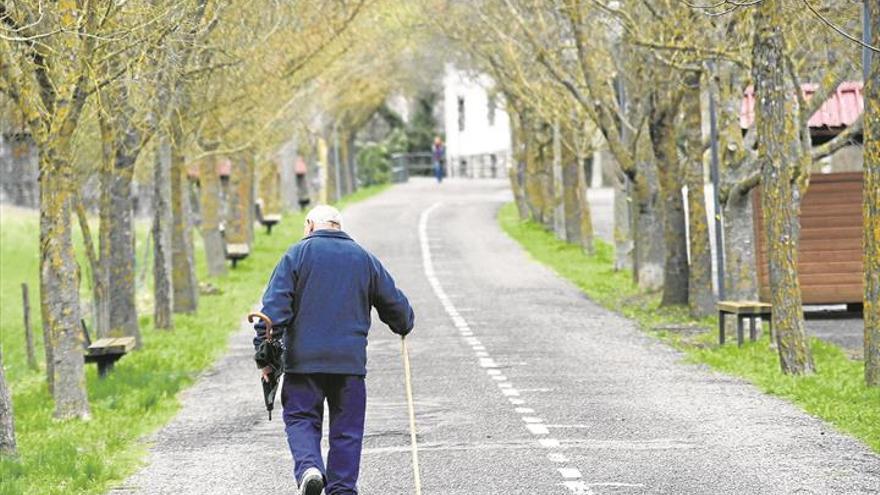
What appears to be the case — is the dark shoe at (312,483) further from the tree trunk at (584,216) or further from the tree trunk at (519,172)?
the tree trunk at (519,172)

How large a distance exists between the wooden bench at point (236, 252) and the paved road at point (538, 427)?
50.0ft

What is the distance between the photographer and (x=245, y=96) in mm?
31438

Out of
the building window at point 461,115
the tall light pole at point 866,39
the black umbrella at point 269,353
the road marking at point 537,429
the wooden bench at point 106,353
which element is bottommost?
the road marking at point 537,429

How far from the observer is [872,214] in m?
17.2

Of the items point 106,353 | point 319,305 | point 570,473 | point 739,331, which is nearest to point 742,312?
point 739,331

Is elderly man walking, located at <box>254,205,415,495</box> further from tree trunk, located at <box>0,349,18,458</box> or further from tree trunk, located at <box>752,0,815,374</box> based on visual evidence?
tree trunk, located at <box>752,0,815,374</box>

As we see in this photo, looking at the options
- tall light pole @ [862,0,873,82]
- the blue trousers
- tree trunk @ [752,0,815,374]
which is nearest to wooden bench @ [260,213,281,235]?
tree trunk @ [752,0,815,374]

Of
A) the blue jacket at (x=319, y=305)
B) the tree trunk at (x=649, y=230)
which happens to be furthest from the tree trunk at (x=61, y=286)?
the tree trunk at (x=649, y=230)

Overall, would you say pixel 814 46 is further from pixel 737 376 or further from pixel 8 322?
pixel 8 322

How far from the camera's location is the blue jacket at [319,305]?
1052 cm

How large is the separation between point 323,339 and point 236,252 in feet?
104

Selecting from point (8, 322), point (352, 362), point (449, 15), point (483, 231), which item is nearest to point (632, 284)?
point (449, 15)

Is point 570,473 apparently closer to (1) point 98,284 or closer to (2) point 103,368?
(2) point 103,368

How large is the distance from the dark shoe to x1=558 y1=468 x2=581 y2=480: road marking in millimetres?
2333
